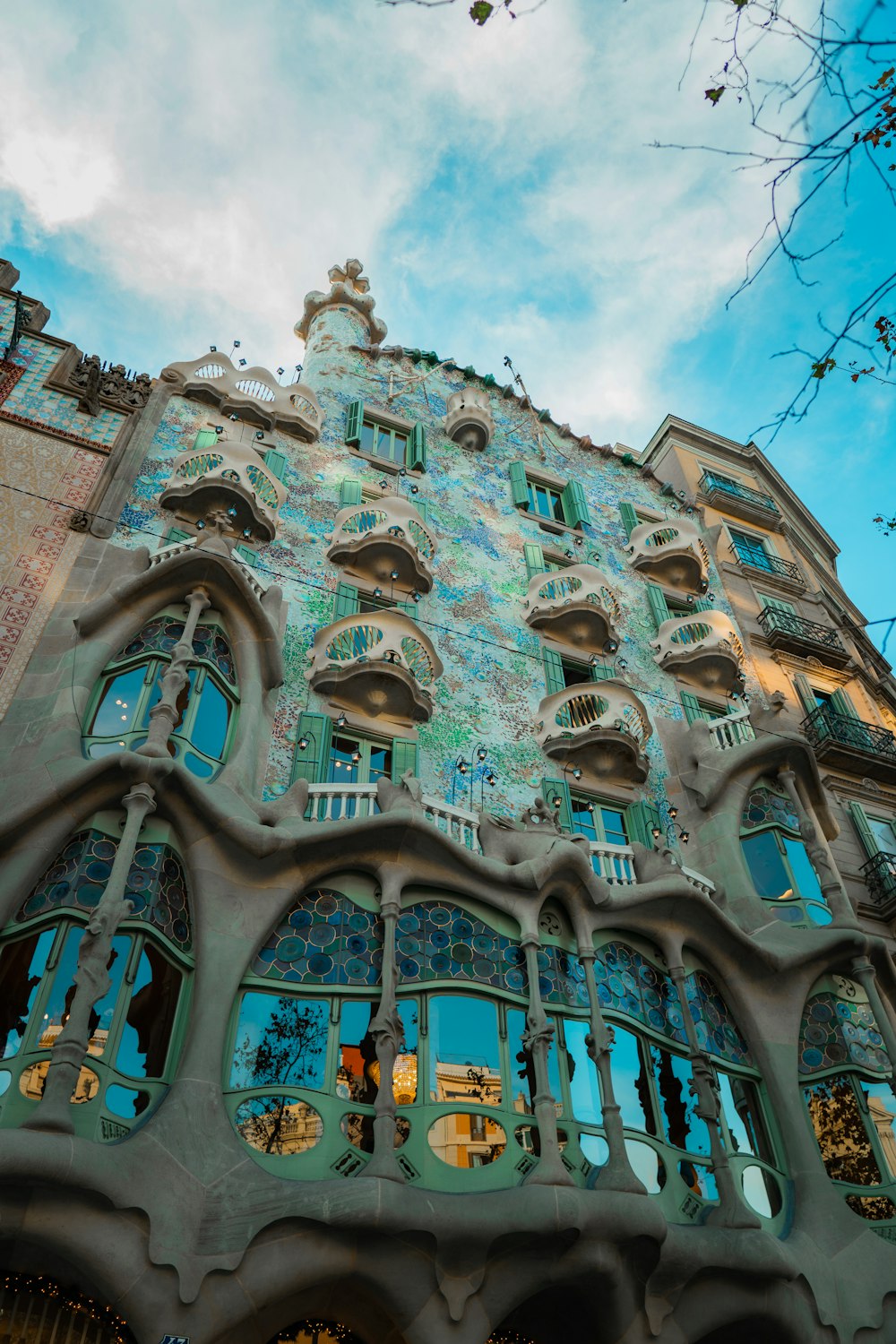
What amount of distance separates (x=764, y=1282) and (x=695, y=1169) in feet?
4.26

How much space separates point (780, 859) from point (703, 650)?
5.36 metres

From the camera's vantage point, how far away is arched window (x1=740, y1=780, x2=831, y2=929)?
50.3 feet

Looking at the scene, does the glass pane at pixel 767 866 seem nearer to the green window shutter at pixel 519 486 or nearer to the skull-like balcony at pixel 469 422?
the green window shutter at pixel 519 486

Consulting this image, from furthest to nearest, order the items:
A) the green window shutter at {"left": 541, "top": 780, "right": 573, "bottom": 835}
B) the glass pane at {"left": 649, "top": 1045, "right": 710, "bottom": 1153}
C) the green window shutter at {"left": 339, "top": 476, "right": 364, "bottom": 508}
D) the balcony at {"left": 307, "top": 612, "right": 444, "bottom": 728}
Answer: the green window shutter at {"left": 339, "top": 476, "right": 364, "bottom": 508} → the green window shutter at {"left": 541, "top": 780, "right": 573, "bottom": 835} → the balcony at {"left": 307, "top": 612, "right": 444, "bottom": 728} → the glass pane at {"left": 649, "top": 1045, "right": 710, "bottom": 1153}

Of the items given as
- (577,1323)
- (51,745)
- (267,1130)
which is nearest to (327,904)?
(267,1130)

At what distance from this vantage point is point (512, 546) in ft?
70.1

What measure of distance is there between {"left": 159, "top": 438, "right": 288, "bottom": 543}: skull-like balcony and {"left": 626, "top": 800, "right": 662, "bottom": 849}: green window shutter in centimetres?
780

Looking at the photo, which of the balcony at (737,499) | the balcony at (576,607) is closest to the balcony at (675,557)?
the balcony at (576,607)

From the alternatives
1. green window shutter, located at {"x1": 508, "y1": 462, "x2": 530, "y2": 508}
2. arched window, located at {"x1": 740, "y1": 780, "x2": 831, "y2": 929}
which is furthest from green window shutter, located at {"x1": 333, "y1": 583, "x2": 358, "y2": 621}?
arched window, located at {"x1": 740, "y1": 780, "x2": 831, "y2": 929}

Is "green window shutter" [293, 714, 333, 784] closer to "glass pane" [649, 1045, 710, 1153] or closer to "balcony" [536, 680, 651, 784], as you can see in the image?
"balcony" [536, 680, 651, 784]

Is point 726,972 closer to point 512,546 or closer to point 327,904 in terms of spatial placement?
point 327,904

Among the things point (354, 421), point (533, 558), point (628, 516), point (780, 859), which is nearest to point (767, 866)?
point (780, 859)

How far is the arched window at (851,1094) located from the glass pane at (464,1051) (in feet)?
16.4

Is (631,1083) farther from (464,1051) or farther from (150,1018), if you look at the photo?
(150,1018)
